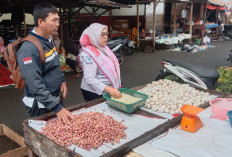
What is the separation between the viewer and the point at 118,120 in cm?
213

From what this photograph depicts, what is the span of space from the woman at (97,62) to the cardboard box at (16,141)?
3.43 feet

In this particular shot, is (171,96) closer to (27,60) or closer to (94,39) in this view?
(94,39)

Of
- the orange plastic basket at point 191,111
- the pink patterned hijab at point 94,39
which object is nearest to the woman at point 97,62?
the pink patterned hijab at point 94,39

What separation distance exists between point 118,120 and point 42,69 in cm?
85

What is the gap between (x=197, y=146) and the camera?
5.11ft

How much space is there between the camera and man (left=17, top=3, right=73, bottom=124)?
197 centimetres

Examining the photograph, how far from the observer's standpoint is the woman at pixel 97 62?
2.61 meters

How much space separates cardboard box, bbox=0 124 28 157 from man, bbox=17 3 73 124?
672 mm

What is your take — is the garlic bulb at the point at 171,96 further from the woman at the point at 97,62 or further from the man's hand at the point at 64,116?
the man's hand at the point at 64,116

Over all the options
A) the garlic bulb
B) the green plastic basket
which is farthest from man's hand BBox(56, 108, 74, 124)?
the garlic bulb

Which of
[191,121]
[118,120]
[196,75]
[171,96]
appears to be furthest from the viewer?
[196,75]

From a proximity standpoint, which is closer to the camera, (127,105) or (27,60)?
(27,60)

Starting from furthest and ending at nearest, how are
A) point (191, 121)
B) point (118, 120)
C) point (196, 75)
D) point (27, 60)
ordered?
point (196, 75)
point (118, 120)
point (27, 60)
point (191, 121)

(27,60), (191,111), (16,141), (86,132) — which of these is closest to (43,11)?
(27,60)
